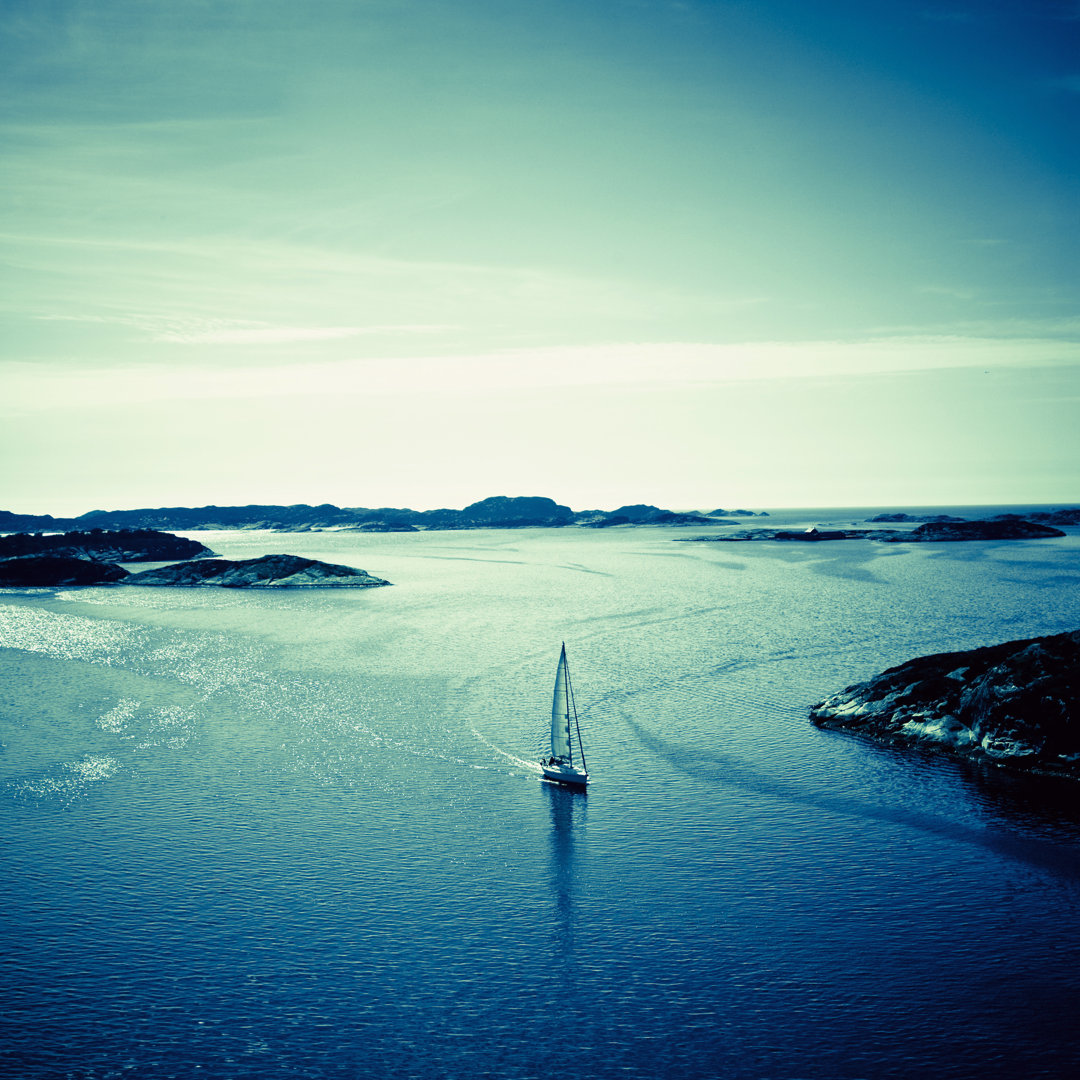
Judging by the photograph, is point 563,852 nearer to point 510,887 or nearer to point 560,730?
point 510,887

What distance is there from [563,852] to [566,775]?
6.91 meters

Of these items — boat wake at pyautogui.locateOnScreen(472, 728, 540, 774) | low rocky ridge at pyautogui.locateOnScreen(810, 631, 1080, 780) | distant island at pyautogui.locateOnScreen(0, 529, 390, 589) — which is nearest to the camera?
low rocky ridge at pyautogui.locateOnScreen(810, 631, 1080, 780)

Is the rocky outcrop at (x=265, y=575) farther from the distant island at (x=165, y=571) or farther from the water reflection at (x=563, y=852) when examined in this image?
A: the water reflection at (x=563, y=852)

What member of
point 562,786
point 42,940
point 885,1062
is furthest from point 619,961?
point 42,940

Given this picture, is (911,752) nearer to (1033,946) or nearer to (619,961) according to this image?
(1033,946)

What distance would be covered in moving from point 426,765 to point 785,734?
64.7ft

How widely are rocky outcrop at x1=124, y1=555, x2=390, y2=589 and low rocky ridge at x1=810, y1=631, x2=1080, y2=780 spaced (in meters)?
99.0

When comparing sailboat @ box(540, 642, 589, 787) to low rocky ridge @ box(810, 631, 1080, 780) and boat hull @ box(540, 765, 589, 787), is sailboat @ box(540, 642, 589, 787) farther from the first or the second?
low rocky ridge @ box(810, 631, 1080, 780)

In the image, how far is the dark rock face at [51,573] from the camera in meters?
146

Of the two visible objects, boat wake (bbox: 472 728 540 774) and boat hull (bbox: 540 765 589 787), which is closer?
boat hull (bbox: 540 765 589 787)

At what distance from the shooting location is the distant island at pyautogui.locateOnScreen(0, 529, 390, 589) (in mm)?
136500

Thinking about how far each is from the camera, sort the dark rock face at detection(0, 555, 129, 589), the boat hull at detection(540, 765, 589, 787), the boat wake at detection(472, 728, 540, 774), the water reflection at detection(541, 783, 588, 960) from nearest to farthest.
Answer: the water reflection at detection(541, 783, 588, 960)
the boat hull at detection(540, 765, 589, 787)
the boat wake at detection(472, 728, 540, 774)
the dark rock face at detection(0, 555, 129, 589)

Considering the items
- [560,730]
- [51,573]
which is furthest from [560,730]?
[51,573]

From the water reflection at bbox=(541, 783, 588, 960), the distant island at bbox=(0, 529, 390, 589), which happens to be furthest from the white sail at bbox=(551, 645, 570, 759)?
the distant island at bbox=(0, 529, 390, 589)
